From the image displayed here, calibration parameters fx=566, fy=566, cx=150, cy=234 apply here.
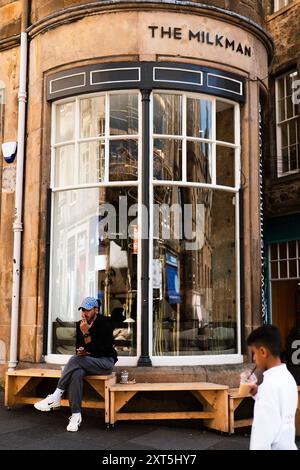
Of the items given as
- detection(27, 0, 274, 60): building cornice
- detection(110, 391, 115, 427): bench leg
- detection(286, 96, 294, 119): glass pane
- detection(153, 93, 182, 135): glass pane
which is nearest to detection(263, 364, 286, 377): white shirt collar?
detection(110, 391, 115, 427): bench leg

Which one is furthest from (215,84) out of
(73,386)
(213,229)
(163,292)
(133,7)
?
(73,386)

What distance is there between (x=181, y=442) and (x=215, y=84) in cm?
516

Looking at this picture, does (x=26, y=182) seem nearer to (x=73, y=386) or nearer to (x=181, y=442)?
(x=73, y=386)

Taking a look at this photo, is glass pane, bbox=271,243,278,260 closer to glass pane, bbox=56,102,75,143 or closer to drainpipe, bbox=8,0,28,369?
glass pane, bbox=56,102,75,143

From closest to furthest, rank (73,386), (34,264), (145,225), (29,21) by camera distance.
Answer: (73,386), (145,225), (34,264), (29,21)

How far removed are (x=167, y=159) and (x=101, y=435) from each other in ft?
13.1

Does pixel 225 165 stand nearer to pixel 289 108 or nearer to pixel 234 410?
pixel 234 410

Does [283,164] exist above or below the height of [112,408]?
above

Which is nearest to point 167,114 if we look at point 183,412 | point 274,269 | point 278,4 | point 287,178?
point 183,412

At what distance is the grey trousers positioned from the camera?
23.0ft

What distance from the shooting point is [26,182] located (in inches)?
358

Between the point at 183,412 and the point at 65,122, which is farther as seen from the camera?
the point at 65,122

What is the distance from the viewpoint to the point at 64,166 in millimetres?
8875

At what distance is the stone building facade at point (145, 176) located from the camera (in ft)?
27.3
